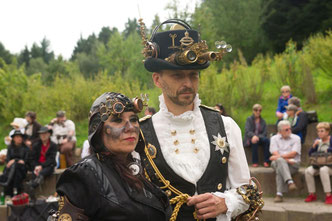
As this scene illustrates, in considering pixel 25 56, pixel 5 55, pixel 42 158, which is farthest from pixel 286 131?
pixel 25 56

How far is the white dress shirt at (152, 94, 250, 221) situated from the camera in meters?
2.46

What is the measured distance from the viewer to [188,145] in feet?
8.51

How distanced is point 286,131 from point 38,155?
15.0 feet

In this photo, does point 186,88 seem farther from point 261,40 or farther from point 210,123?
point 261,40

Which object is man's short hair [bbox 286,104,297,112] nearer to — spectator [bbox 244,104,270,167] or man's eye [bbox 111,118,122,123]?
spectator [bbox 244,104,270,167]

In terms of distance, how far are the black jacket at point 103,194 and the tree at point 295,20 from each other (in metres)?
19.0

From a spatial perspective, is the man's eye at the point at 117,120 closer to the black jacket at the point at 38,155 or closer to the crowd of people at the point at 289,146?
the crowd of people at the point at 289,146

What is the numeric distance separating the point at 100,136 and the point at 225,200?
2.86ft

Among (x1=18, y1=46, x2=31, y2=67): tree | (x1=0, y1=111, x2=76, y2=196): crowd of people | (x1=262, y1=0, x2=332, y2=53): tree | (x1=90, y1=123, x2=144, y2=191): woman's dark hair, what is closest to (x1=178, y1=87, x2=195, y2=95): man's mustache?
(x1=90, y1=123, x2=144, y2=191): woman's dark hair

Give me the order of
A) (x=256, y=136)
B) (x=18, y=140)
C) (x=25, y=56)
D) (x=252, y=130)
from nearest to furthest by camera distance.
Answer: (x=256, y=136), (x=252, y=130), (x=18, y=140), (x=25, y=56)

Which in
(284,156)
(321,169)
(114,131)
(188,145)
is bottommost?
(321,169)

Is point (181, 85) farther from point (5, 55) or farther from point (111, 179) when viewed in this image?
point (5, 55)

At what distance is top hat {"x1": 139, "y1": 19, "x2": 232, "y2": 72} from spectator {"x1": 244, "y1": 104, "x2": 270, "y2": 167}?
5.35m

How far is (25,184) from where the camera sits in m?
8.33
